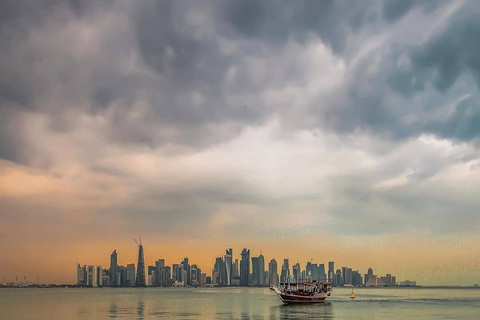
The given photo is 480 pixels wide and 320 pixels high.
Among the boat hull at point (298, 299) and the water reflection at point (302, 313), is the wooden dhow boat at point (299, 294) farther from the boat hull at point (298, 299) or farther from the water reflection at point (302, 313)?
the water reflection at point (302, 313)

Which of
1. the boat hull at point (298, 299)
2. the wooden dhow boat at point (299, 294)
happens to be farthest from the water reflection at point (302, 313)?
the wooden dhow boat at point (299, 294)

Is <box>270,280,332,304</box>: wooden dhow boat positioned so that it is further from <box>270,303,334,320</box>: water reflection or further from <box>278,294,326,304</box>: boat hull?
<box>270,303,334,320</box>: water reflection

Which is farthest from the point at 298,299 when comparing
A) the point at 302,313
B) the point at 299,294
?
the point at 302,313

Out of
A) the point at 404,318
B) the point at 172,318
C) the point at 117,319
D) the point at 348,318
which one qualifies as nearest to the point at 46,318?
the point at 117,319

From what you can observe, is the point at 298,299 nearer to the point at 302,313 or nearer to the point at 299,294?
the point at 299,294

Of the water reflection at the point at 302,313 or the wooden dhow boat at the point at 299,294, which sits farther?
the wooden dhow boat at the point at 299,294

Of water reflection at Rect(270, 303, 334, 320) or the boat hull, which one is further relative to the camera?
the boat hull

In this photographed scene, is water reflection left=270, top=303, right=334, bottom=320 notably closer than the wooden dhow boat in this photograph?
Yes

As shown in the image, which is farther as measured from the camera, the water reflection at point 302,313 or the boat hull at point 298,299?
the boat hull at point 298,299

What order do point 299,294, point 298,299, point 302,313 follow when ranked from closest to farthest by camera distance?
point 302,313, point 298,299, point 299,294

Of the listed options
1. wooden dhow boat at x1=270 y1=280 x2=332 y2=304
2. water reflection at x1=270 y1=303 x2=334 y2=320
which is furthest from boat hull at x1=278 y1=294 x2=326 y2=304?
water reflection at x1=270 y1=303 x2=334 y2=320

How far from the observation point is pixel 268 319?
106 m

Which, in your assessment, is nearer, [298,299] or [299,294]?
[298,299]

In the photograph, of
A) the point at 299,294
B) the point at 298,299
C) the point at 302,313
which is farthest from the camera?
the point at 299,294
